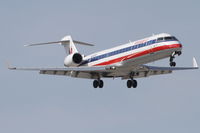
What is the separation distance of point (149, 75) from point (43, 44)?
976 centimetres

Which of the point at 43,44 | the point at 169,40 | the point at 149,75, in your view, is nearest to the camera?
the point at 169,40

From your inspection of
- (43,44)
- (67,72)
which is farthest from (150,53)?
(43,44)

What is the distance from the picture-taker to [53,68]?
44.6 m

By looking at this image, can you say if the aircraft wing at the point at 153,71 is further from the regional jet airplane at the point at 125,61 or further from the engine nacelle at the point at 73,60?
the engine nacelle at the point at 73,60

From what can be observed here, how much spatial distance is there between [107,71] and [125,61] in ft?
7.31

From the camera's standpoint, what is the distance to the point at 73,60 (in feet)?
154

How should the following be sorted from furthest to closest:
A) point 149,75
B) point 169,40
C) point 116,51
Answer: point 149,75
point 116,51
point 169,40

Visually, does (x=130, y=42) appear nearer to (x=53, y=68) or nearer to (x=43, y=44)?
(x=53, y=68)

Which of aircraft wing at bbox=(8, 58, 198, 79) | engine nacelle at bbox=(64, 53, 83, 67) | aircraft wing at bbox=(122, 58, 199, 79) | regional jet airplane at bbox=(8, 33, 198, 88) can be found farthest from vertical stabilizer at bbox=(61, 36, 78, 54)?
aircraft wing at bbox=(122, 58, 199, 79)

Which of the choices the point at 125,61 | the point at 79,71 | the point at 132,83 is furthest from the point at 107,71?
the point at 132,83

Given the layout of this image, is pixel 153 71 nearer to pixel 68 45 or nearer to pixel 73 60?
pixel 73 60

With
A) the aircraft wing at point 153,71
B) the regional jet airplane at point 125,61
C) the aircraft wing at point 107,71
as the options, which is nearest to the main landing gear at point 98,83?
the regional jet airplane at point 125,61

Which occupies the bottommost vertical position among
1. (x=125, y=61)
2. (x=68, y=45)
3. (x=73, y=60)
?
(x=125, y=61)

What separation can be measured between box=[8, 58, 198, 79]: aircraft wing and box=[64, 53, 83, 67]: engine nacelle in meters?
1.20
